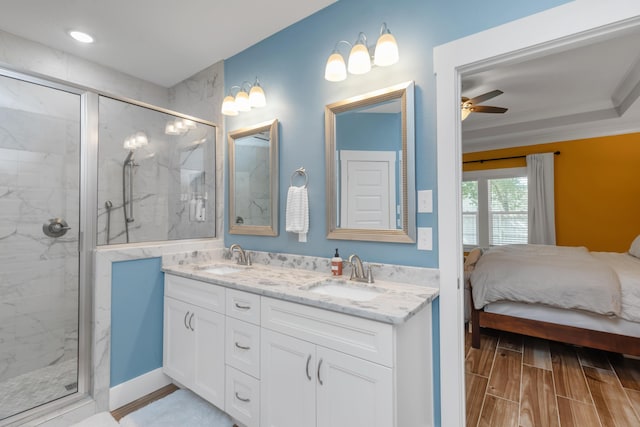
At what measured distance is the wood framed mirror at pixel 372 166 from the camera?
5.26 feet

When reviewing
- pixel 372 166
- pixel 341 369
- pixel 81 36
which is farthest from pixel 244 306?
pixel 81 36

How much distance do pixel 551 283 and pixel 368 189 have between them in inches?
77.0

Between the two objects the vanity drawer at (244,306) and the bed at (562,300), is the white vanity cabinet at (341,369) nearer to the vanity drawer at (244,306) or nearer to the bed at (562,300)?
the vanity drawer at (244,306)

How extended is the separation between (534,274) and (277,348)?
2401 mm

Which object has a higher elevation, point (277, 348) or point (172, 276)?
point (172, 276)

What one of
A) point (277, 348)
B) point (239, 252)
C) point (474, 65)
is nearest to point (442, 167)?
point (474, 65)

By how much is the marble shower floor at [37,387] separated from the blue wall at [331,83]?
1.32 metres

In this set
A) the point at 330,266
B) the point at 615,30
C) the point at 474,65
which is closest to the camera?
the point at 615,30

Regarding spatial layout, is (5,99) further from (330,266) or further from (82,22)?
(330,266)

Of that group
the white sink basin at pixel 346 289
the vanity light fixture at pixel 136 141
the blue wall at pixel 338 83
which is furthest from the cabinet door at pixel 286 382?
the vanity light fixture at pixel 136 141

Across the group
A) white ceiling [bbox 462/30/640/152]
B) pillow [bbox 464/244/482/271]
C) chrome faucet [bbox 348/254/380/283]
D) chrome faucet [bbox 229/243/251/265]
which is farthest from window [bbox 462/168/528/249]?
chrome faucet [bbox 229/243/251/265]

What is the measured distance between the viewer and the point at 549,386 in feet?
7.00

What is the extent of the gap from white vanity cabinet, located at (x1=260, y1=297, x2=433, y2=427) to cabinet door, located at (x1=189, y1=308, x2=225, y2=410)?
0.36 metres

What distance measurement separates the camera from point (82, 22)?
2061 mm
